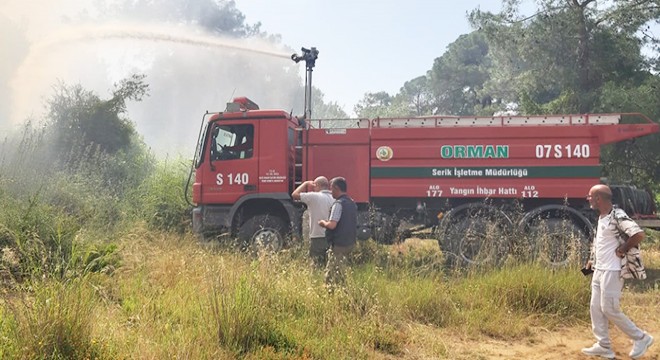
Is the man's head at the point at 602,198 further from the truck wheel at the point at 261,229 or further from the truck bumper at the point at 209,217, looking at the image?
the truck bumper at the point at 209,217

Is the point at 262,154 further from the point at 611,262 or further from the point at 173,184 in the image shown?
the point at 611,262

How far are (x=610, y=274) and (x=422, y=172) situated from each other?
4.03m

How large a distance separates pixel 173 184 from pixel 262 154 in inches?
141

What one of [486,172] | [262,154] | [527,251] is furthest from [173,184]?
[527,251]

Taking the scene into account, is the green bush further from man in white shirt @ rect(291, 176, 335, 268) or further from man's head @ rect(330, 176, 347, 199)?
man's head @ rect(330, 176, 347, 199)

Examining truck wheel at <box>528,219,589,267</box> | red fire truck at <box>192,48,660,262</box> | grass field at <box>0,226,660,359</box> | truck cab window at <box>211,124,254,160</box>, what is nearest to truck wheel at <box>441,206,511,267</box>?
red fire truck at <box>192,48,660,262</box>

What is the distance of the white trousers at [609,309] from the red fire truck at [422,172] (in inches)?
118

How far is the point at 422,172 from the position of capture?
319 inches

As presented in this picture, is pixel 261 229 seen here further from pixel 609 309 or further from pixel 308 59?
pixel 609 309

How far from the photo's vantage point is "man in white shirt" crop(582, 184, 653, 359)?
425cm

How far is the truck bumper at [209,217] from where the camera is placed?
8.55 m

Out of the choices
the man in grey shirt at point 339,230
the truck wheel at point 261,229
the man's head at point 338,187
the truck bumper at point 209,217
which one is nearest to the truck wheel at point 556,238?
the man in grey shirt at point 339,230

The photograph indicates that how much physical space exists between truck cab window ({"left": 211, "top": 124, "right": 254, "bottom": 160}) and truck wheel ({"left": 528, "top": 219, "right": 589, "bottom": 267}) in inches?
193

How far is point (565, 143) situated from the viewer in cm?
774
